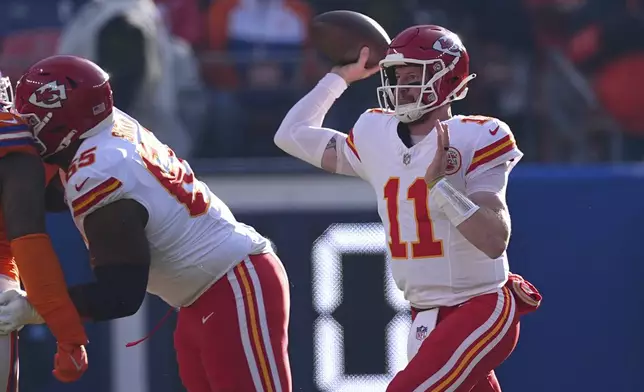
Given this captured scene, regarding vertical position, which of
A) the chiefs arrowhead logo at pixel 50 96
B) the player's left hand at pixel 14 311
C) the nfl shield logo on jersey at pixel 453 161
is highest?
the chiefs arrowhead logo at pixel 50 96

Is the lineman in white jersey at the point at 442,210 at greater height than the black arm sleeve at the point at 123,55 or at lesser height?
greater

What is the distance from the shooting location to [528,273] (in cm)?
561

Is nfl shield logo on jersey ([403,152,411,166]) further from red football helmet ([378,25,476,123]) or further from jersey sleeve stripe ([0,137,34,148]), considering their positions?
jersey sleeve stripe ([0,137,34,148])

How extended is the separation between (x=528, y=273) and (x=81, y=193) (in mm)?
2541

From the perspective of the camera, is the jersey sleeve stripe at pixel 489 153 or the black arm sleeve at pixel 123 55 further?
the black arm sleeve at pixel 123 55

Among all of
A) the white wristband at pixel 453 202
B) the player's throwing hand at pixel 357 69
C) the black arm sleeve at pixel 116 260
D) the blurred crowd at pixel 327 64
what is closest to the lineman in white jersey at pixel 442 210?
the white wristband at pixel 453 202

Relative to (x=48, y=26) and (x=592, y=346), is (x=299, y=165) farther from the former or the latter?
(x=48, y=26)

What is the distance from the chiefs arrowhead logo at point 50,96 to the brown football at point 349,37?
1.09 metres

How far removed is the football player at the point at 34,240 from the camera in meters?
3.65

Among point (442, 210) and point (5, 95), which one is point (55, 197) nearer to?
point (5, 95)

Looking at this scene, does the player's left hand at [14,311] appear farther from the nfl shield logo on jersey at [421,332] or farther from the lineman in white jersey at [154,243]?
the nfl shield logo on jersey at [421,332]

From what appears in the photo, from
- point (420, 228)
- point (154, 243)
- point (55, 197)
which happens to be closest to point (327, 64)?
point (55, 197)

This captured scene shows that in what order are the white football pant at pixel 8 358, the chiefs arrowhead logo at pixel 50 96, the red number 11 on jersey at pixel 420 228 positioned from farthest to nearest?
the red number 11 on jersey at pixel 420 228 → the white football pant at pixel 8 358 → the chiefs arrowhead logo at pixel 50 96

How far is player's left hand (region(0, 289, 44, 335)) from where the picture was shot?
368 centimetres
